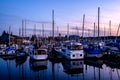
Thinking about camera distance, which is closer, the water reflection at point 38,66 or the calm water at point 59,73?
the calm water at point 59,73

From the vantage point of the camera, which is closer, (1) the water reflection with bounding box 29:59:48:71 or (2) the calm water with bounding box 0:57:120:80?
(2) the calm water with bounding box 0:57:120:80

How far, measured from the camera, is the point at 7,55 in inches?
1863

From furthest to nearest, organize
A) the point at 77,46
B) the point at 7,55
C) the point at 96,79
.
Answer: the point at 7,55
the point at 77,46
the point at 96,79

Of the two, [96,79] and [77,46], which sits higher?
[77,46]

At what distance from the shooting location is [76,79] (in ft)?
77.7

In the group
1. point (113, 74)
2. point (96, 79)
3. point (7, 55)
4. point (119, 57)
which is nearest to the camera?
point (96, 79)

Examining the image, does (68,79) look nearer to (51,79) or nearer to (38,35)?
(51,79)

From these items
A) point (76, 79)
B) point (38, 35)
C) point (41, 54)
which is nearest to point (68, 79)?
point (76, 79)

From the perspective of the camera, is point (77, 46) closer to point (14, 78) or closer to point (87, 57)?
point (87, 57)

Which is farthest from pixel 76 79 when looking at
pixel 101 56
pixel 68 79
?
pixel 101 56

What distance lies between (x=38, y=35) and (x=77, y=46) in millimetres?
41066

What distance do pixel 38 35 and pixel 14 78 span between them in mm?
56126

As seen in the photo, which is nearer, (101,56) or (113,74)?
(113,74)

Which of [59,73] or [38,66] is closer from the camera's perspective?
[59,73]
